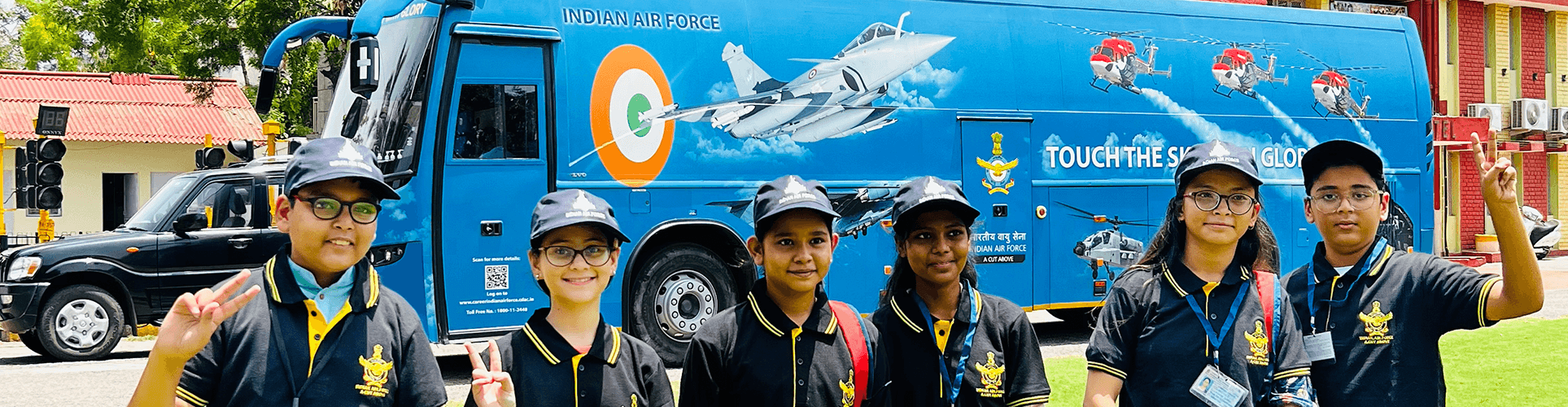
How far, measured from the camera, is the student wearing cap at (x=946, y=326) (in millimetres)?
3615

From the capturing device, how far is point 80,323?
1155 cm

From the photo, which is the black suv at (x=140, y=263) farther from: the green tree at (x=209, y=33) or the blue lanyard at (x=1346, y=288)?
the blue lanyard at (x=1346, y=288)

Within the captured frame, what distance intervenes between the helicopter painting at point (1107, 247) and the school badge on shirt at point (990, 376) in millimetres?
8300

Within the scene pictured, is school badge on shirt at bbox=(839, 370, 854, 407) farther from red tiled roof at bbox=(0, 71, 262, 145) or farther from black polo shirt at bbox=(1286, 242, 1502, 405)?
red tiled roof at bbox=(0, 71, 262, 145)

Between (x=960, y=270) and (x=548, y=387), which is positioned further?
(x=960, y=270)

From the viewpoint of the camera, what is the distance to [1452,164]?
27.5 m

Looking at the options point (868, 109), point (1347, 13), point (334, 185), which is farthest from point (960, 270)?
point (1347, 13)

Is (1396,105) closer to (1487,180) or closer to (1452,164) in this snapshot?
(1487,180)

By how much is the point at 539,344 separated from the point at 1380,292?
7.44 feet

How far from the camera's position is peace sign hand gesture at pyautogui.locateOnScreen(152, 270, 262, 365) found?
107 inches

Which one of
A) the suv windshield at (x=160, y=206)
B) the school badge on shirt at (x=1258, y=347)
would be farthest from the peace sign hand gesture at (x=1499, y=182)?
the suv windshield at (x=160, y=206)

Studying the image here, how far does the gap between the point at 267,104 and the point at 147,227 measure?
1.87 metres

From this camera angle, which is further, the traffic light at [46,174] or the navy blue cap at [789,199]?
the traffic light at [46,174]

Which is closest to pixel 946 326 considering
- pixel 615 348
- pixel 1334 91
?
pixel 615 348
